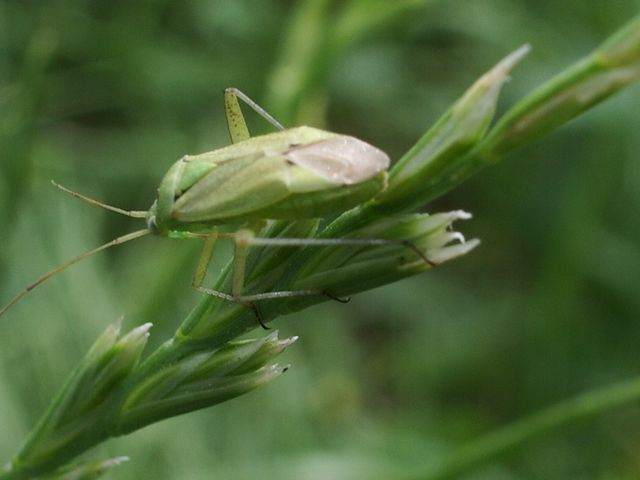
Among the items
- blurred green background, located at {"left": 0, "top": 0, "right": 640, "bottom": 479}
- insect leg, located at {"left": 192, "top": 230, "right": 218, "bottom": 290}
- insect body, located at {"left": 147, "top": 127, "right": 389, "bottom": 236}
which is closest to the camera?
insect body, located at {"left": 147, "top": 127, "right": 389, "bottom": 236}

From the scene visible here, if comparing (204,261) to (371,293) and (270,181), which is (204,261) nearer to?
(270,181)

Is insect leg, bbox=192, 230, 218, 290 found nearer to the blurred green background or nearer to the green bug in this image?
the green bug

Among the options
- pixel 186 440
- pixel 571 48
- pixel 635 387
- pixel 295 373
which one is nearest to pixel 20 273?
pixel 186 440

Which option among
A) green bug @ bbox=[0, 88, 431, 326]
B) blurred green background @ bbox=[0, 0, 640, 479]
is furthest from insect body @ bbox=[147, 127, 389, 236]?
blurred green background @ bbox=[0, 0, 640, 479]

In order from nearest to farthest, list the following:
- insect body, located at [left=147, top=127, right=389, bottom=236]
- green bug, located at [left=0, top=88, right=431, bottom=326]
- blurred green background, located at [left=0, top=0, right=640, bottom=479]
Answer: green bug, located at [left=0, top=88, right=431, bottom=326], insect body, located at [left=147, top=127, right=389, bottom=236], blurred green background, located at [left=0, top=0, right=640, bottom=479]

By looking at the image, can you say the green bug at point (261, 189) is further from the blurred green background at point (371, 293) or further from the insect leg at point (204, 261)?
the blurred green background at point (371, 293)

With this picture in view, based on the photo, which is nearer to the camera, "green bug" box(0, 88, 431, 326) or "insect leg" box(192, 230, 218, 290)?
"green bug" box(0, 88, 431, 326)

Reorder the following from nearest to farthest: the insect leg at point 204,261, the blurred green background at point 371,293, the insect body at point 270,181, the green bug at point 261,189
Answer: the green bug at point 261,189 → the insect body at point 270,181 → the insect leg at point 204,261 → the blurred green background at point 371,293

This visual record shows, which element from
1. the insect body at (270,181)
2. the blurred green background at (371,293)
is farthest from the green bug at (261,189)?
the blurred green background at (371,293)
